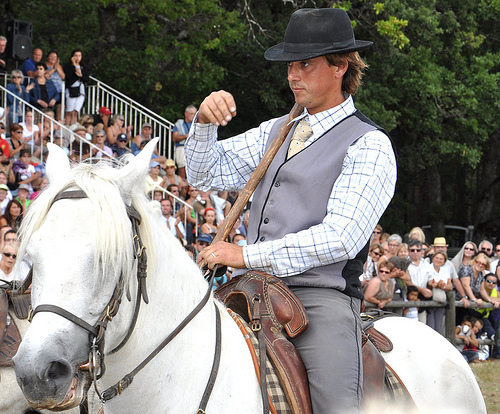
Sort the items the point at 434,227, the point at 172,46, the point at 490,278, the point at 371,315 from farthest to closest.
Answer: the point at 434,227 → the point at 172,46 → the point at 490,278 → the point at 371,315

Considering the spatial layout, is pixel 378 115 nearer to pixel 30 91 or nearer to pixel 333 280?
pixel 30 91

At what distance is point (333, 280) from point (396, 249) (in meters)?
9.11

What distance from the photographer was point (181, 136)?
15211 millimetres

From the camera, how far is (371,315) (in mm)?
4125

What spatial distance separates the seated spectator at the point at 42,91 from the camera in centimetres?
1325

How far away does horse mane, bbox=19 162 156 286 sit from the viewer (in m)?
2.33

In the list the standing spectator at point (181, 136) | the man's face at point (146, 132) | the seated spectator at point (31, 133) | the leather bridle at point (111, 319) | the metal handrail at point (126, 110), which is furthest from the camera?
the metal handrail at point (126, 110)

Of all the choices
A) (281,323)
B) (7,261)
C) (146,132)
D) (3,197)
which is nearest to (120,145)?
(146,132)

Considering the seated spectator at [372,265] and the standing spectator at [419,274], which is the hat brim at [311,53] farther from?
the standing spectator at [419,274]

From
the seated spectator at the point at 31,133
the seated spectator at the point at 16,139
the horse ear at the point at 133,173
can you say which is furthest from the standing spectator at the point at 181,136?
the horse ear at the point at 133,173

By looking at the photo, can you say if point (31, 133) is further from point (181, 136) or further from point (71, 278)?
point (71, 278)

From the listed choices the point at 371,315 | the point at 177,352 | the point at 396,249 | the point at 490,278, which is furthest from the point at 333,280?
the point at 490,278

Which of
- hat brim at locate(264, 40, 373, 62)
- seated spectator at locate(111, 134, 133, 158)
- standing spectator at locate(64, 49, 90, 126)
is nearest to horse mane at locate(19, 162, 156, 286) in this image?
hat brim at locate(264, 40, 373, 62)

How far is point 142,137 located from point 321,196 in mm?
12013
